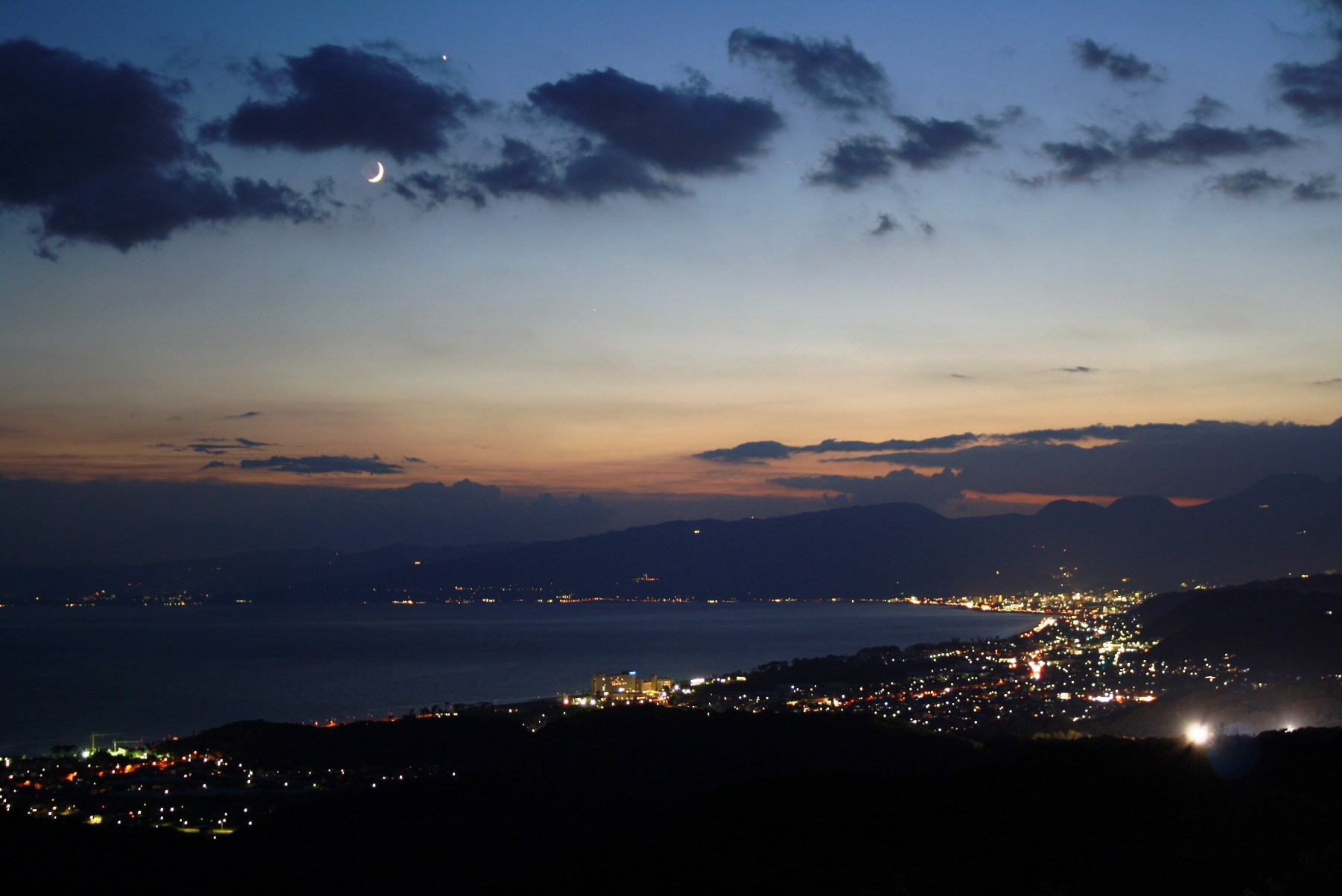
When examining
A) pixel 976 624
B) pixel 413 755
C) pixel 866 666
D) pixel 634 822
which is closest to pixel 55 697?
pixel 413 755

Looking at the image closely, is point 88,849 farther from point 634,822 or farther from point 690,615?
point 690,615

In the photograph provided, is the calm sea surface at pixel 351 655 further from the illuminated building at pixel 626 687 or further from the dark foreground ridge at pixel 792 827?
the dark foreground ridge at pixel 792 827

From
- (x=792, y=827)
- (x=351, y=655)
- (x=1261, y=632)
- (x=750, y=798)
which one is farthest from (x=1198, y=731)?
(x=351, y=655)

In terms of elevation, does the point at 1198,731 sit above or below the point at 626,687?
above

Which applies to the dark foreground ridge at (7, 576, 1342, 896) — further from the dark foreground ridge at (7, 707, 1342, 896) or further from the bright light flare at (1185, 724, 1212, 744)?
the bright light flare at (1185, 724, 1212, 744)

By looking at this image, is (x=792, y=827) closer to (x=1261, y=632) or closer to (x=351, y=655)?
(x=1261, y=632)

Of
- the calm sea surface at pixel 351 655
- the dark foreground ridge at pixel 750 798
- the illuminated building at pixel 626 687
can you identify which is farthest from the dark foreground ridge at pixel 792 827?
the calm sea surface at pixel 351 655

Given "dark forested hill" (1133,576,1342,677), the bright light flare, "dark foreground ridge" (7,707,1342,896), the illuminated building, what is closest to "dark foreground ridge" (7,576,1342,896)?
"dark foreground ridge" (7,707,1342,896)
